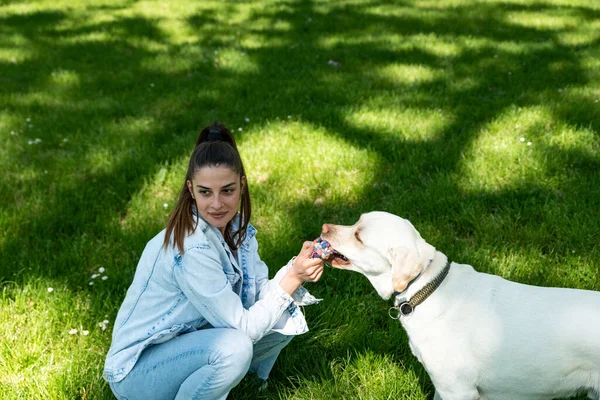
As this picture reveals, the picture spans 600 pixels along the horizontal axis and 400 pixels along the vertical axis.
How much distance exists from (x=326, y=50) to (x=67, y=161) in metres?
3.93

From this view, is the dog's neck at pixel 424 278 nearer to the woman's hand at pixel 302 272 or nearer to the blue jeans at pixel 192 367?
the woman's hand at pixel 302 272

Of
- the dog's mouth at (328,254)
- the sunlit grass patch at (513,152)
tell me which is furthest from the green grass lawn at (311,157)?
the dog's mouth at (328,254)

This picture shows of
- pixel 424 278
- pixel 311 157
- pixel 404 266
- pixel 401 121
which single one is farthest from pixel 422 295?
pixel 401 121

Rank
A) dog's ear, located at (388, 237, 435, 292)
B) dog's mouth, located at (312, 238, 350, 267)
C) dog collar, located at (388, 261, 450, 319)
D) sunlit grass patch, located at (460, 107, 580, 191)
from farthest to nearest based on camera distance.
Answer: sunlit grass patch, located at (460, 107, 580, 191)
dog's mouth, located at (312, 238, 350, 267)
dog collar, located at (388, 261, 450, 319)
dog's ear, located at (388, 237, 435, 292)


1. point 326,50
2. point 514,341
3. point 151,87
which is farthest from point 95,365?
point 326,50

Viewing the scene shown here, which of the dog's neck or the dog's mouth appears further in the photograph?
the dog's mouth

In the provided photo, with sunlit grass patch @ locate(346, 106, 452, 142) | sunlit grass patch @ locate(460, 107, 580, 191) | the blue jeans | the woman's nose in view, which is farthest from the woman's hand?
sunlit grass patch @ locate(346, 106, 452, 142)

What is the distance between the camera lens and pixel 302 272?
8.84 feet

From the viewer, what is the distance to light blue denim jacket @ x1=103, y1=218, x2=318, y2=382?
2.56 meters

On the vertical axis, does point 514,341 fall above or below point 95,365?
above

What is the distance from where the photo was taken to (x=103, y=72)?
7227mm

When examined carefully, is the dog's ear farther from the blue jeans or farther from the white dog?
the blue jeans

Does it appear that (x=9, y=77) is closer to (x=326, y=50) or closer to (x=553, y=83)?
(x=326, y=50)

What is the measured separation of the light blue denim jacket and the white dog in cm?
45
